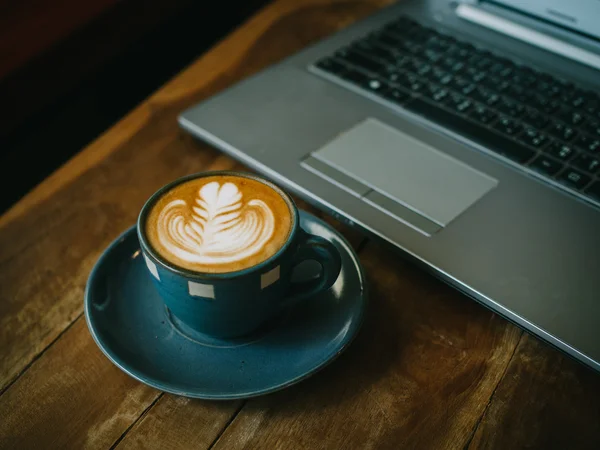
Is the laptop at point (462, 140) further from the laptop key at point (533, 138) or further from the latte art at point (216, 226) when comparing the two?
the latte art at point (216, 226)

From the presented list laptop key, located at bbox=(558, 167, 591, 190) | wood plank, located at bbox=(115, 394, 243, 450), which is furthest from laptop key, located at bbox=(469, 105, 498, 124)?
wood plank, located at bbox=(115, 394, 243, 450)

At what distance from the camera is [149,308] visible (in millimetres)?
495

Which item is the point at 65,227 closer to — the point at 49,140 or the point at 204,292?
the point at 204,292

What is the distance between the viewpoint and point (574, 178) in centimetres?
57

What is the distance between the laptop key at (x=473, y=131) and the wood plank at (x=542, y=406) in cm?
20

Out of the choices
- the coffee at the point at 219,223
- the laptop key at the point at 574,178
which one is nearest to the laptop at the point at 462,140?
the laptop key at the point at 574,178

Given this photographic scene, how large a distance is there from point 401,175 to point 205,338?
0.25 meters

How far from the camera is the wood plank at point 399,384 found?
0.43 m

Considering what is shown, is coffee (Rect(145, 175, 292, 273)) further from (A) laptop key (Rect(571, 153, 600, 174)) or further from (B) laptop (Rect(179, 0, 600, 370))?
(A) laptop key (Rect(571, 153, 600, 174))

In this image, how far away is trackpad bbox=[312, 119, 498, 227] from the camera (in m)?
0.56

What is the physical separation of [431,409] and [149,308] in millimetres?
244

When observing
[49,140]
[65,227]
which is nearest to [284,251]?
[65,227]

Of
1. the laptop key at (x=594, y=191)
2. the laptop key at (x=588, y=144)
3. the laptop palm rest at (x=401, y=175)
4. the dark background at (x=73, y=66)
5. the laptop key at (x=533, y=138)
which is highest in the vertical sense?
the laptop key at (x=588, y=144)

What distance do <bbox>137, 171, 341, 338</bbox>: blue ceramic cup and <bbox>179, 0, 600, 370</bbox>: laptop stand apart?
0.10m
